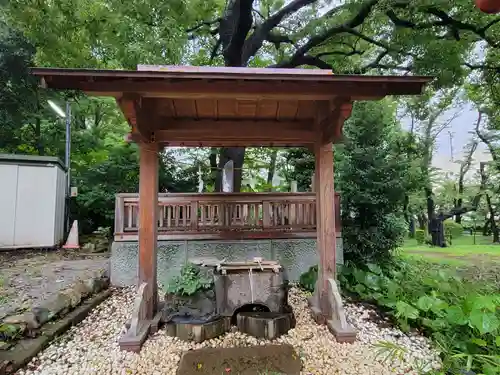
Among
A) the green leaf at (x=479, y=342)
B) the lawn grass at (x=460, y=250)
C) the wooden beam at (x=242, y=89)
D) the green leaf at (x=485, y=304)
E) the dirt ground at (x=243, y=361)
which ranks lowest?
the lawn grass at (x=460, y=250)

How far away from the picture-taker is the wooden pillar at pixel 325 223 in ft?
11.7

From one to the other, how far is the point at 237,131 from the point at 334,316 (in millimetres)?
2468

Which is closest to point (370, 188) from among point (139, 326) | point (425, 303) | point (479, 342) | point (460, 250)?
point (425, 303)

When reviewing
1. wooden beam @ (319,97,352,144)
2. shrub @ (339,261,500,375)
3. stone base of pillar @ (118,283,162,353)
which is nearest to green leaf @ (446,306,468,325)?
shrub @ (339,261,500,375)

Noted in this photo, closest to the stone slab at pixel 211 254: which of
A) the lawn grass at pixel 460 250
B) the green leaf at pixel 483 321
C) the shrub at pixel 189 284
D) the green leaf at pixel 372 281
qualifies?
the green leaf at pixel 372 281

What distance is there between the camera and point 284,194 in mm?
5438

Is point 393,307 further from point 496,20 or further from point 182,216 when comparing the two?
point 496,20

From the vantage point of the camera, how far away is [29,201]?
22.6ft

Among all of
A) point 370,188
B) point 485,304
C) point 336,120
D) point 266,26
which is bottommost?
point 485,304

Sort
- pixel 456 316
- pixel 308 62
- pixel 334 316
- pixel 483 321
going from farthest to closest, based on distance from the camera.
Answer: pixel 308 62 < pixel 334 316 < pixel 456 316 < pixel 483 321

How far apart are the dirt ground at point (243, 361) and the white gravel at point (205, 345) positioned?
11 centimetres

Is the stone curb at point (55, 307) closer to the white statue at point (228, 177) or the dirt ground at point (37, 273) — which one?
the dirt ground at point (37, 273)

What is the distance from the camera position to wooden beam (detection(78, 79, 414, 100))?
111 inches

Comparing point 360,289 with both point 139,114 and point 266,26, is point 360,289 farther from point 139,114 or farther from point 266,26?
point 266,26
